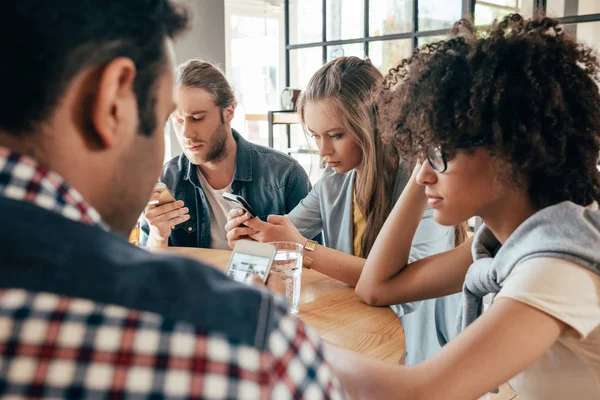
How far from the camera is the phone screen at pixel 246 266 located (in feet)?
3.60

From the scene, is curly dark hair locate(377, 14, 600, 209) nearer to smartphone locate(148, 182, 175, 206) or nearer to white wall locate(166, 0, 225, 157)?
smartphone locate(148, 182, 175, 206)

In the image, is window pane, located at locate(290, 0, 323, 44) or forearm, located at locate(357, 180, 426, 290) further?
window pane, located at locate(290, 0, 323, 44)

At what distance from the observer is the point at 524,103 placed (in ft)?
3.17

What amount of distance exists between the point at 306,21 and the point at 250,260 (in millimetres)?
4586

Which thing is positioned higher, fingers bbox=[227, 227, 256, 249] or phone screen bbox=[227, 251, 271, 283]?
phone screen bbox=[227, 251, 271, 283]

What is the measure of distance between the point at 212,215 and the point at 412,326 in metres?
0.98

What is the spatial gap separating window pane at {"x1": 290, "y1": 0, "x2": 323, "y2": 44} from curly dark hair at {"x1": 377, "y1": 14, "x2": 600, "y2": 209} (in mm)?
4323

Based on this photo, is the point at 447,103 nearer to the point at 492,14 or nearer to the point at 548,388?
the point at 548,388

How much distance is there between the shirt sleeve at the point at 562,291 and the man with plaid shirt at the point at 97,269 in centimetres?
50

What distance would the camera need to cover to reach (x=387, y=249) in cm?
139

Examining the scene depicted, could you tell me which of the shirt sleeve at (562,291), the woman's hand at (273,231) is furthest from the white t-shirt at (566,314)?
the woman's hand at (273,231)

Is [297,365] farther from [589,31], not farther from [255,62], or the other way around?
[255,62]

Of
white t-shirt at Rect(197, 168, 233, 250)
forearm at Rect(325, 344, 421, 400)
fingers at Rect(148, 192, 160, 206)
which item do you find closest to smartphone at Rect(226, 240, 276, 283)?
forearm at Rect(325, 344, 421, 400)

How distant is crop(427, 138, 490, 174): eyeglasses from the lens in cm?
100
